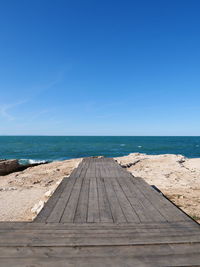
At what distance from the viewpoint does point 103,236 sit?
3029mm

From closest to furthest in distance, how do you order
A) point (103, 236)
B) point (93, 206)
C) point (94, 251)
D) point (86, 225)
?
point (94, 251)
point (103, 236)
point (86, 225)
point (93, 206)

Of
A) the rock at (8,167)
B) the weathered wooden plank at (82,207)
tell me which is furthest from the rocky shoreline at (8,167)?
the weathered wooden plank at (82,207)

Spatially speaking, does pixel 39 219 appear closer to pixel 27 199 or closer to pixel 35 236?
pixel 35 236

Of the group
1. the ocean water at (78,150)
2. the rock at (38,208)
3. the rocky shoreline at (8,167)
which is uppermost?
the rock at (38,208)

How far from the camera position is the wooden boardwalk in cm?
248

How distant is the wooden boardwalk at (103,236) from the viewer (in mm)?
2477

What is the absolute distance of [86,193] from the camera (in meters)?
5.63

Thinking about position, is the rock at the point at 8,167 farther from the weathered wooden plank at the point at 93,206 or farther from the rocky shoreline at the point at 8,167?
the weathered wooden plank at the point at 93,206

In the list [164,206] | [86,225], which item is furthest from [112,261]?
[164,206]

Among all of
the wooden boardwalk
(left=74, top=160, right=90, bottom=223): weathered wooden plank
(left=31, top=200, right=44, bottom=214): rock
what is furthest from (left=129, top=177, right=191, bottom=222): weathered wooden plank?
(left=31, top=200, right=44, bottom=214): rock

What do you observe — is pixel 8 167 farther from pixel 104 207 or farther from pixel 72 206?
pixel 104 207

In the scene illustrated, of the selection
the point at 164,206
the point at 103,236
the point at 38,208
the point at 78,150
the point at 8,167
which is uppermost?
the point at 103,236

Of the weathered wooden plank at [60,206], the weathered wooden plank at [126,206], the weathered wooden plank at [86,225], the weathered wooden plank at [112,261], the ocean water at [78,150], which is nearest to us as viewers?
the weathered wooden plank at [112,261]

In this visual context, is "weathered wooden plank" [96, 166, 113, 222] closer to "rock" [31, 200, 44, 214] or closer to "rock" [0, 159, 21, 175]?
"rock" [31, 200, 44, 214]
